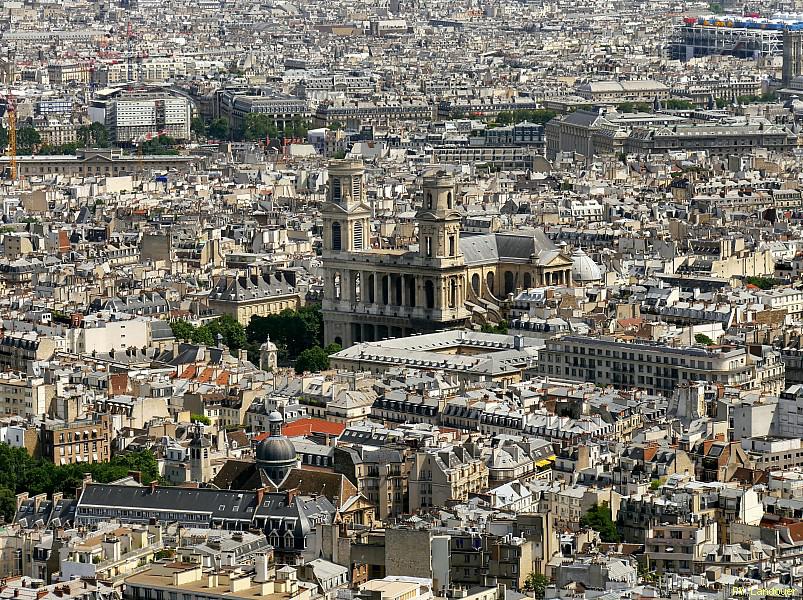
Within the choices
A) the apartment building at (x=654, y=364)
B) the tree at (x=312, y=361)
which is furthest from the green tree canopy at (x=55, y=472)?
the tree at (x=312, y=361)

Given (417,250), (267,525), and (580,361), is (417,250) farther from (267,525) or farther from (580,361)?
(267,525)

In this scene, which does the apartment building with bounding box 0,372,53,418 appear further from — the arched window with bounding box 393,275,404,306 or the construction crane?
the construction crane

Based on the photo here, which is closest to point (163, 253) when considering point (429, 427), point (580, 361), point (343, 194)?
point (343, 194)

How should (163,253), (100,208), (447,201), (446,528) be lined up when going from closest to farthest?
1. (446,528)
2. (447,201)
3. (163,253)
4. (100,208)

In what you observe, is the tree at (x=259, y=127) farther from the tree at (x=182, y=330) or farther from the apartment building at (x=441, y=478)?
the apartment building at (x=441, y=478)

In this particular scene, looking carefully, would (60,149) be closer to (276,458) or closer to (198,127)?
(198,127)

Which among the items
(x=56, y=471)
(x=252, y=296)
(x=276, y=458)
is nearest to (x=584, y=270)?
(x=252, y=296)
